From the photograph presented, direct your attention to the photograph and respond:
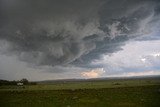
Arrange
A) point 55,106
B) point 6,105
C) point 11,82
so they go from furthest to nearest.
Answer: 1. point 11,82
2. point 6,105
3. point 55,106

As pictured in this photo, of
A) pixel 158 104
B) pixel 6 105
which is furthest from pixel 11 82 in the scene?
pixel 158 104

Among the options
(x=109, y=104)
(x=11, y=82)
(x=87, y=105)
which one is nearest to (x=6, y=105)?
(x=87, y=105)

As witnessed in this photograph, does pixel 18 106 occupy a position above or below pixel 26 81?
below

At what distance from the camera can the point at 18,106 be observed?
91.1 feet

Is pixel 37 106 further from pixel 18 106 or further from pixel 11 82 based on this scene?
pixel 11 82

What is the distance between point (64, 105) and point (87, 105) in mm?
2085

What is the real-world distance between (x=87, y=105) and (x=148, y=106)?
538 centimetres

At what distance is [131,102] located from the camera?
28359mm

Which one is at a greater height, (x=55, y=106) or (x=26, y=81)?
(x=26, y=81)

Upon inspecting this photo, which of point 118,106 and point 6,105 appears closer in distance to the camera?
point 118,106

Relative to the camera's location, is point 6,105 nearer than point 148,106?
No

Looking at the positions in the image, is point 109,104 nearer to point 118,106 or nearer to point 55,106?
point 118,106

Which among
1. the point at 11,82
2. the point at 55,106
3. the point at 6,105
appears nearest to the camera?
the point at 55,106

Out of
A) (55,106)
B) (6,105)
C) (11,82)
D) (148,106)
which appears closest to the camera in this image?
(148,106)
